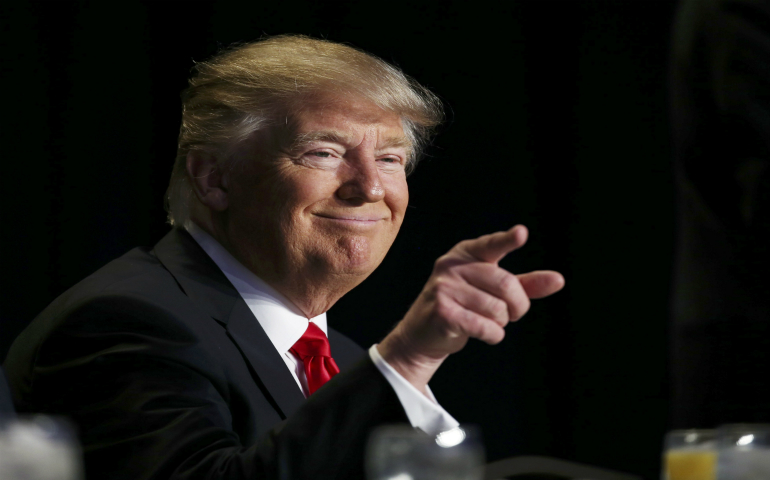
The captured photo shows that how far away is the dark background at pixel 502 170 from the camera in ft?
8.09

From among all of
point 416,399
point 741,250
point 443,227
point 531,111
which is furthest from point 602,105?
point 416,399

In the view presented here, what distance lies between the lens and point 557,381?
2.94m

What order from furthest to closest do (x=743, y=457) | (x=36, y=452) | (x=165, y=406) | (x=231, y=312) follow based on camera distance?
1. (x=231, y=312)
2. (x=165, y=406)
3. (x=743, y=457)
4. (x=36, y=452)

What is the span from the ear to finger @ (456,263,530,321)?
0.97 meters

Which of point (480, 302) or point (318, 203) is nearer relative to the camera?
point (480, 302)

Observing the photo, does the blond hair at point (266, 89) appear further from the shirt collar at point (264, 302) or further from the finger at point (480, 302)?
the finger at point (480, 302)

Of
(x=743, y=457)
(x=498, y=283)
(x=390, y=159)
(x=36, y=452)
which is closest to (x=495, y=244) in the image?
(x=498, y=283)

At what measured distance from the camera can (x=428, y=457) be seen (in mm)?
880

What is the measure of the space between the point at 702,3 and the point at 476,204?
51.8 inches

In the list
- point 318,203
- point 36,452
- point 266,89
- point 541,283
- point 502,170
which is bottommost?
point 36,452

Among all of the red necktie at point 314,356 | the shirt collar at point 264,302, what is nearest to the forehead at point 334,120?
the shirt collar at point 264,302

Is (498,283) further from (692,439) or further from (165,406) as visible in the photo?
(165,406)

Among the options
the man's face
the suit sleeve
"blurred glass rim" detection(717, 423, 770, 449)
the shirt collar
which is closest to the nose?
the man's face

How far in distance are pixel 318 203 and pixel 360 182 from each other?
0.10 metres
